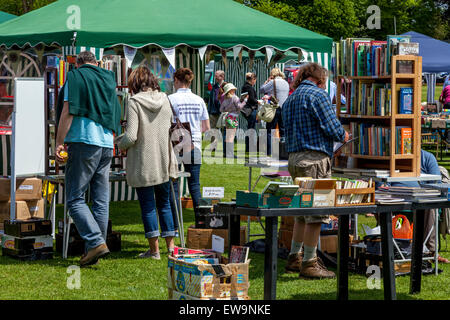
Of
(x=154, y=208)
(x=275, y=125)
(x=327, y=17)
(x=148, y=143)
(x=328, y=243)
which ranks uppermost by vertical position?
(x=327, y=17)

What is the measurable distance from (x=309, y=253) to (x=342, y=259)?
751 mm

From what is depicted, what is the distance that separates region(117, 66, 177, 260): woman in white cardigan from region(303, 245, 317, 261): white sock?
145cm

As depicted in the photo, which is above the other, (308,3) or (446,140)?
(308,3)

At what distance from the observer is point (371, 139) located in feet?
21.7

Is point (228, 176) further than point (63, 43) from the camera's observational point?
Yes

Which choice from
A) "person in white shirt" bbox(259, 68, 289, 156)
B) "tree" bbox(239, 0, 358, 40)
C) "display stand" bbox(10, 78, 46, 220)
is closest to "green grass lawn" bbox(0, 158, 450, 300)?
"display stand" bbox(10, 78, 46, 220)

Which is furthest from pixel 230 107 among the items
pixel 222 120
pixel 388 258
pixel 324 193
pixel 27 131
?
pixel 324 193

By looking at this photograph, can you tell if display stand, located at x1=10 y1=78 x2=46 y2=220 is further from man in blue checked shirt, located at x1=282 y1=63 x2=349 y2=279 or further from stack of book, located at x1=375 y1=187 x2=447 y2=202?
stack of book, located at x1=375 y1=187 x2=447 y2=202

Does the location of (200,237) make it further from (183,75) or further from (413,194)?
(413,194)

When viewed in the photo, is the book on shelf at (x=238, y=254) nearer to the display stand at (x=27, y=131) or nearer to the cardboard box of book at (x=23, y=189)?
the display stand at (x=27, y=131)

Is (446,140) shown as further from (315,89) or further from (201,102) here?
(315,89)
